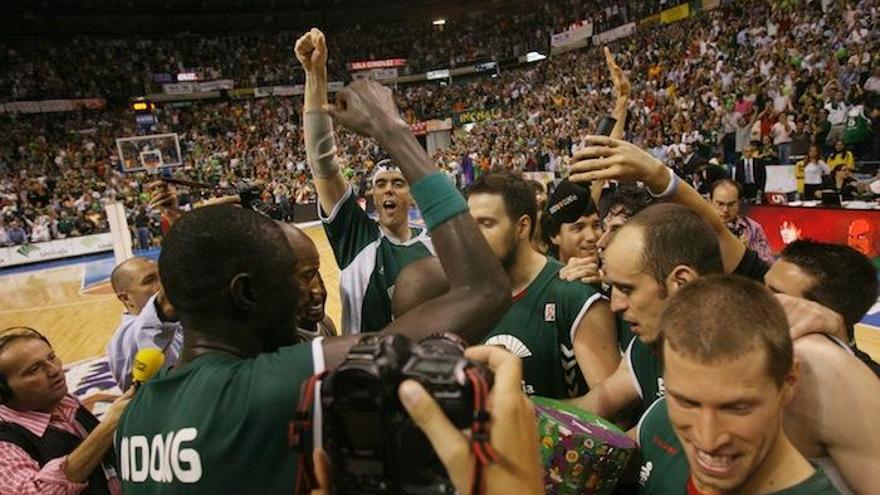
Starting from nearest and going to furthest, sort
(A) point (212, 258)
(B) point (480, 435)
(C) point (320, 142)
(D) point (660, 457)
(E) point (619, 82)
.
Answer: (B) point (480, 435) < (A) point (212, 258) < (D) point (660, 457) < (C) point (320, 142) < (E) point (619, 82)

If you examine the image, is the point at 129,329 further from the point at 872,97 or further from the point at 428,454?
the point at 872,97

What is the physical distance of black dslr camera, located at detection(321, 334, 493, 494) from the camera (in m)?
0.97

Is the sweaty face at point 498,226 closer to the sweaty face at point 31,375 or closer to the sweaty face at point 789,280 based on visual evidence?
the sweaty face at point 789,280

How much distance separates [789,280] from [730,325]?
3.66 feet

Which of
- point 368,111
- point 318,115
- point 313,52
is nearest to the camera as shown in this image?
point 368,111

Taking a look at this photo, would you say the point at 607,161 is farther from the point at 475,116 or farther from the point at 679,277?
the point at 475,116

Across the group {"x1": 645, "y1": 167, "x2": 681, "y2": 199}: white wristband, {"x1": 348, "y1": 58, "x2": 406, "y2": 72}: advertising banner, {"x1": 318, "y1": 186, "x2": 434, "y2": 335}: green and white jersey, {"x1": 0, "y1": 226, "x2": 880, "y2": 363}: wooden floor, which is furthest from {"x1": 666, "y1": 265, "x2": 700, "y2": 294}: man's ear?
{"x1": 348, "y1": 58, "x2": 406, "y2": 72}: advertising banner

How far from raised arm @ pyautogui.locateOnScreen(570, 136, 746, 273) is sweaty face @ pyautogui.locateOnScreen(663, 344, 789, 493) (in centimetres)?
84

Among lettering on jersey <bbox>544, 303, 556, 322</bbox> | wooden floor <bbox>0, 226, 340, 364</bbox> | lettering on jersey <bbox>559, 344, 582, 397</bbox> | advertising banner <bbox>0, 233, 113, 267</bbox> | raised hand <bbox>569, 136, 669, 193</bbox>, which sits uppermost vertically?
raised hand <bbox>569, 136, 669, 193</bbox>

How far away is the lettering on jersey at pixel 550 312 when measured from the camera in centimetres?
271

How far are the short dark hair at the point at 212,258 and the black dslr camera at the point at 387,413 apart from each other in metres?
0.50

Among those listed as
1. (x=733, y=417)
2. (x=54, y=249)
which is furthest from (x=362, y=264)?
(x=54, y=249)

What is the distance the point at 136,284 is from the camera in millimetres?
3840

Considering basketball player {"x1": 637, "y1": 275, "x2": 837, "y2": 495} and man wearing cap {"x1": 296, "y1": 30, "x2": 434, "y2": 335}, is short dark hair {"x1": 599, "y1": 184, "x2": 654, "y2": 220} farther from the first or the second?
basketball player {"x1": 637, "y1": 275, "x2": 837, "y2": 495}
